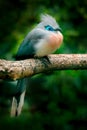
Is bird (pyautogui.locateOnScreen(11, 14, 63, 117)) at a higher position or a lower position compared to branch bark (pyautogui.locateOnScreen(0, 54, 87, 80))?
higher

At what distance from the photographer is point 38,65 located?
9.88 ft

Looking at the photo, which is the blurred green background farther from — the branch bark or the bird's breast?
the bird's breast

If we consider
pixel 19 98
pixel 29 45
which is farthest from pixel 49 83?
pixel 29 45

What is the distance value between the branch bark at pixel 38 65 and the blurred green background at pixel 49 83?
56.4 inches

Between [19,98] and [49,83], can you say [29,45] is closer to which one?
[19,98]

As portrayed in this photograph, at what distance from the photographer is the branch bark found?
9.21ft

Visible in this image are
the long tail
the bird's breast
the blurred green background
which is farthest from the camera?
the blurred green background

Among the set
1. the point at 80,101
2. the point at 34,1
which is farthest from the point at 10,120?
the point at 34,1

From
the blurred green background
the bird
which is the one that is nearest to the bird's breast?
the bird

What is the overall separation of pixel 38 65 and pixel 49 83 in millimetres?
1588

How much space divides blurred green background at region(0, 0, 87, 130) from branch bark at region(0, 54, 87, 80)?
1433 millimetres

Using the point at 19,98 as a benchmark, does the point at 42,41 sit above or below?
above

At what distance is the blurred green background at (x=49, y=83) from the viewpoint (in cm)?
461

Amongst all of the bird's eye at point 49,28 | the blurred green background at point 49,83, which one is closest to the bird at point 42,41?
the bird's eye at point 49,28
